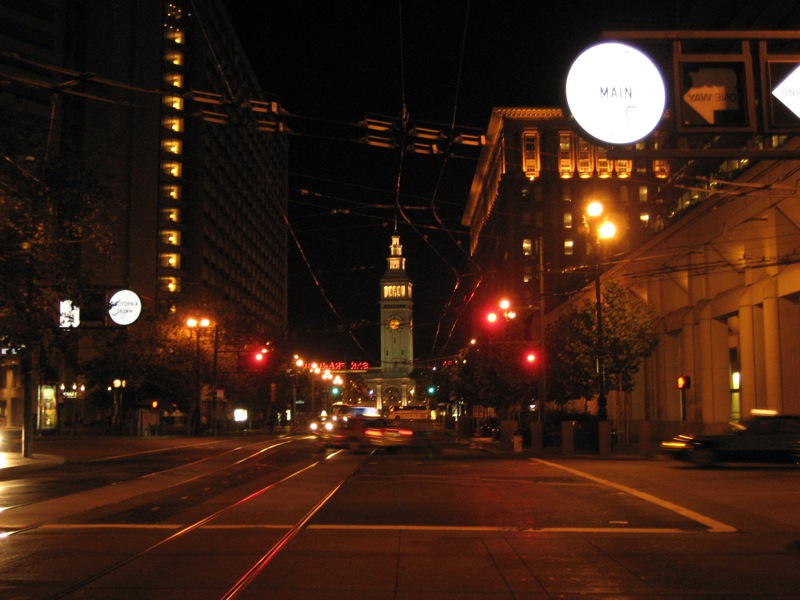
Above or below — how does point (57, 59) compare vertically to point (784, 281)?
above

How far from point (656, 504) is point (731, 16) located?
38.4 meters

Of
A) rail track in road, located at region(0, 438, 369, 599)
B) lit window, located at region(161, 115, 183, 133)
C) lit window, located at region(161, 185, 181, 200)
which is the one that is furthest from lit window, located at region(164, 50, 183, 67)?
rail track in road, located at region(0, 438, 369, 599)

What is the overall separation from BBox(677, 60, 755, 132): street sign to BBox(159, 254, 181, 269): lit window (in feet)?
278

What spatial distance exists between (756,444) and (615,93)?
751 inches

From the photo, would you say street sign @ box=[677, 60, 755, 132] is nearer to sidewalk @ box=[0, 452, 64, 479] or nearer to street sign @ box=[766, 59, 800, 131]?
street sign @ box=[766, 59, 800, 131]

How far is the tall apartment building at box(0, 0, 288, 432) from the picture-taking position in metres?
73.9

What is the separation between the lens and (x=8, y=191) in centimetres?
2483

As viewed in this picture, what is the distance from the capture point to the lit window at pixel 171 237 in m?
90.1

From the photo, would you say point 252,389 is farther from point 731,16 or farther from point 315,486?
point 315,486

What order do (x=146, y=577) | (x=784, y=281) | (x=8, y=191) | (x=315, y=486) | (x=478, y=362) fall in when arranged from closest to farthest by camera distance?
(x=146, y=577), (x=315, y=486), (x=8, y=191), (x=784, y=281), (x=478, y=362)

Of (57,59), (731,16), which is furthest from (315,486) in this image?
(57,59)

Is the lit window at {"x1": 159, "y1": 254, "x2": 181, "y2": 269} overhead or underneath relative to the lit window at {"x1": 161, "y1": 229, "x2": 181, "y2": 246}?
underneath

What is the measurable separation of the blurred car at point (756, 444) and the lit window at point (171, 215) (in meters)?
73.1

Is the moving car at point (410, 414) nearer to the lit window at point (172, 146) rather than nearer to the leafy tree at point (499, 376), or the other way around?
the leafy tree at point (499, 376)
